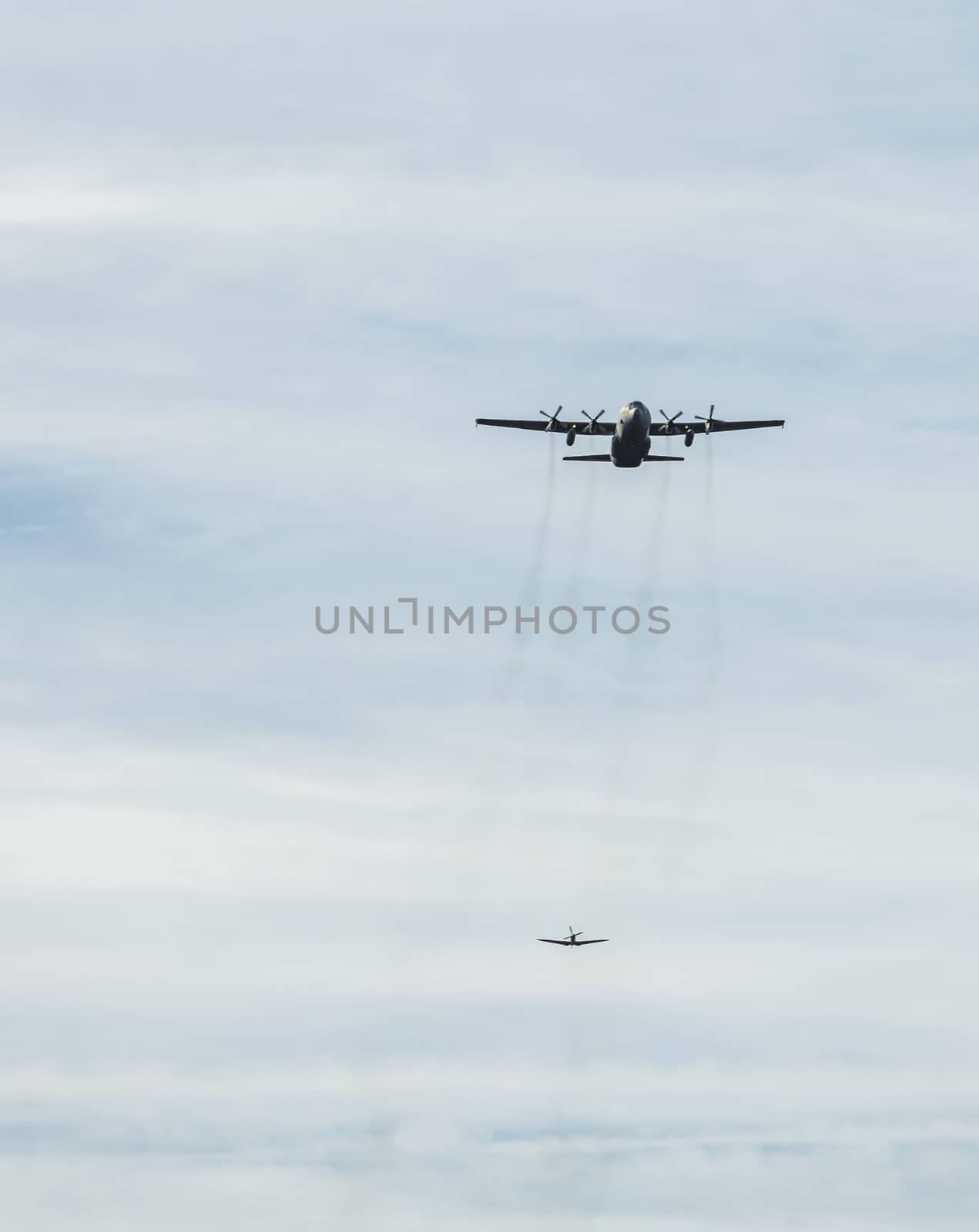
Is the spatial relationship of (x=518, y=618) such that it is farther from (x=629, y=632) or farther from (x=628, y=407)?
(x=628, y=407)

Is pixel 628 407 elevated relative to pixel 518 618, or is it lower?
elevated

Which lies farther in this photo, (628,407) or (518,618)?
(628,407)

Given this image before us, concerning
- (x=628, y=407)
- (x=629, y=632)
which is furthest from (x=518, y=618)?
(x=628, y=407)

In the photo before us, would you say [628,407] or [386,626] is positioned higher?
[628,407]

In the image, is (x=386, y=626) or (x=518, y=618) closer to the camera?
(x=518, y=618)

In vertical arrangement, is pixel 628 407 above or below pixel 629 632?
above
